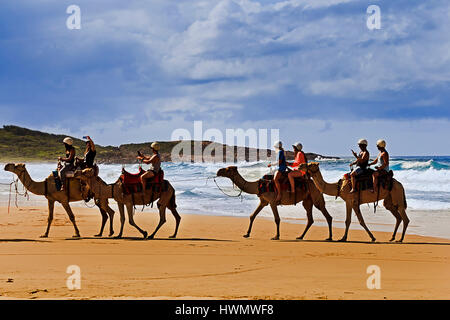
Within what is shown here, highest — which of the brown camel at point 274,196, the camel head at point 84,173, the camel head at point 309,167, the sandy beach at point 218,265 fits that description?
the camel head at point 309,167

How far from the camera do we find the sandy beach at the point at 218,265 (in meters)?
9.73

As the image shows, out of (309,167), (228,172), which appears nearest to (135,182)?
(228,172)

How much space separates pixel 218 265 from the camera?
12.4m

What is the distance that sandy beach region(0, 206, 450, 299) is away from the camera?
31.9 ft

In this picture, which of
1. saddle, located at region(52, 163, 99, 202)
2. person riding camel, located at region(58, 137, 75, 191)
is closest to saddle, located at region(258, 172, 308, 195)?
saddle, located at region(52, 163, 99, 202)

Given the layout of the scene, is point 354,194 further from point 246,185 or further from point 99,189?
point 99,189

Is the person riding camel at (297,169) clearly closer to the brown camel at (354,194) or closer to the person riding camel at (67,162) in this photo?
the brown camel at (354,194)

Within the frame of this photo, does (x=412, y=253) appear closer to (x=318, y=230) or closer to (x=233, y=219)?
(x=318, y=230)

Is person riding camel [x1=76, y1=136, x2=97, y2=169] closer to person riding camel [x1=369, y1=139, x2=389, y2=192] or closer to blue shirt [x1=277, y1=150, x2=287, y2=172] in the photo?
blue shirt [x1=277, y1=150, x2=287, y2=172]

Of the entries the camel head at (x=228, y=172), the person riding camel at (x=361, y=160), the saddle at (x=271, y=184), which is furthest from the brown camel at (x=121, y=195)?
the person riding camel at (x=361, y=160)
